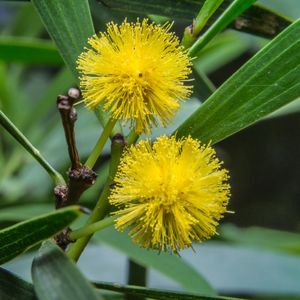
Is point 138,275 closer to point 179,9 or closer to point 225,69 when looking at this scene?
point 179,9

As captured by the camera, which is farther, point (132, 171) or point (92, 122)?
point (92, 122)

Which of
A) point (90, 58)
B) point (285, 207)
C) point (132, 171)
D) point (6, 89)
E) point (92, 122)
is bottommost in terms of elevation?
point (285, 207)

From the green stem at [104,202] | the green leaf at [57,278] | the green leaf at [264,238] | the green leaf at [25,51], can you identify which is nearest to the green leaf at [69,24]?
the green stem at [104,202]

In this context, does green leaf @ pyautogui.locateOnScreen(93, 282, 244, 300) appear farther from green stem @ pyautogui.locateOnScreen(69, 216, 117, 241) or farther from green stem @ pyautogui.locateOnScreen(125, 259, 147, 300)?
green stem @ pyautogui.locateOnScreen(125, 259, 147, 300)

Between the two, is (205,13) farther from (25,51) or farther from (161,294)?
(25,51)

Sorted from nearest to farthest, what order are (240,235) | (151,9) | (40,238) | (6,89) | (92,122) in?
1. (40,238)
2. (151,9)
3. (92,122)
4. (6,89)
5. (240,235)

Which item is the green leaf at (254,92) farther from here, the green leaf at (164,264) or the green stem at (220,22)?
the green leaf at (164,264)

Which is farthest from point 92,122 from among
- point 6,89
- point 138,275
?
point 138,275
